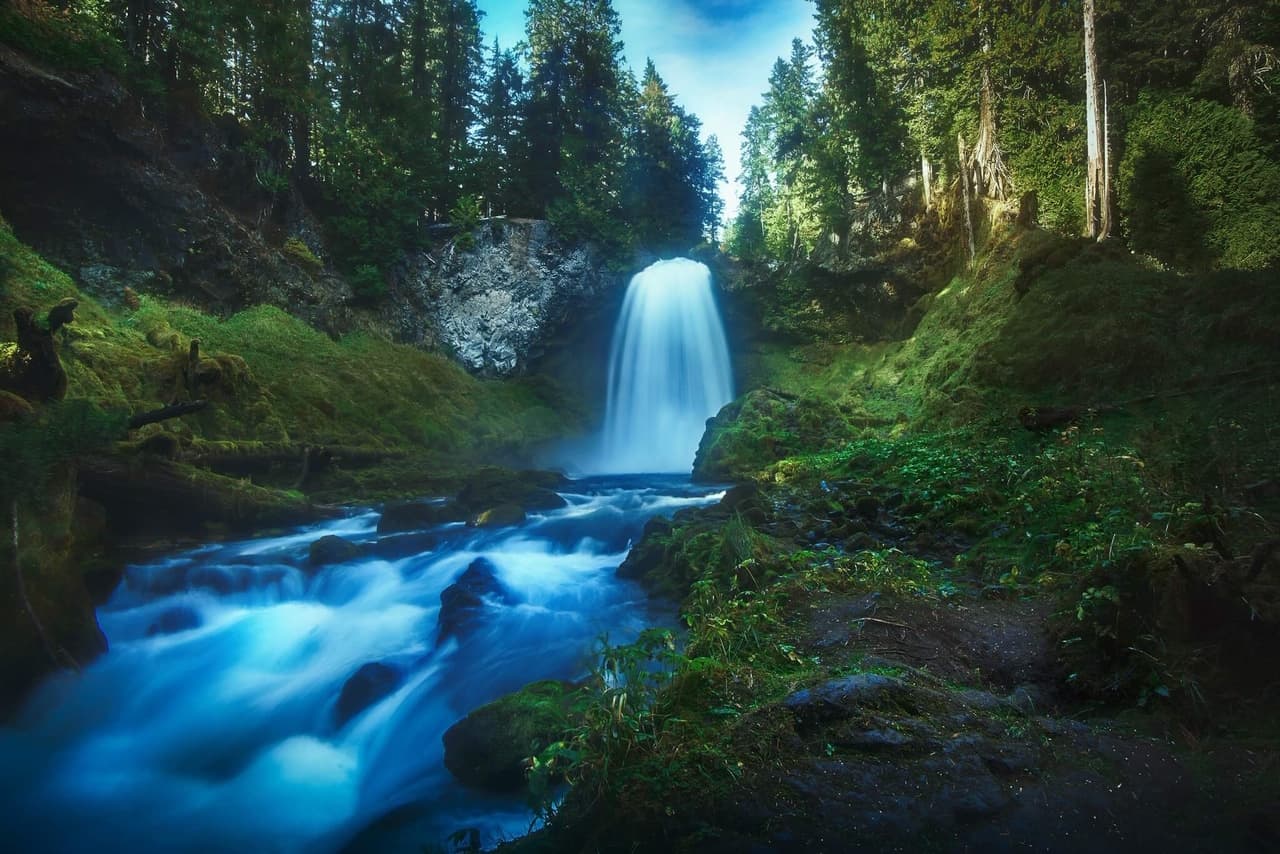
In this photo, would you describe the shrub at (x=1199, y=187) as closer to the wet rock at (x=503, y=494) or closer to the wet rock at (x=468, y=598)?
the wet rock at (x=503, y=494)

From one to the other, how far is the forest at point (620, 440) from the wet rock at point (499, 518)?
0.08 meters

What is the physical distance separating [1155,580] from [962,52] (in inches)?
781

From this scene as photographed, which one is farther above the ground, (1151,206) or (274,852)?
(1151,206)

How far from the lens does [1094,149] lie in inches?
549

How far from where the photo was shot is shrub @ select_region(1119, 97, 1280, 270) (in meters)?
11.4

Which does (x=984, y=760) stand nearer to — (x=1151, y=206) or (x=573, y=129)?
(x=1151, y=206)

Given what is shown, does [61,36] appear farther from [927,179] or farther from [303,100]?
[927,179]

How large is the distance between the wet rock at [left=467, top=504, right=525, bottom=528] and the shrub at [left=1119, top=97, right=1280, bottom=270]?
14.0 meters

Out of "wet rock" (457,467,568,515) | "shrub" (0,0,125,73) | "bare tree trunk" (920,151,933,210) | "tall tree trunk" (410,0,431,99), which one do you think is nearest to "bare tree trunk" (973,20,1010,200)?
"bare tree trunk" (920,151,933,210)

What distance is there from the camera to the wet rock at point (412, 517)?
443 inches

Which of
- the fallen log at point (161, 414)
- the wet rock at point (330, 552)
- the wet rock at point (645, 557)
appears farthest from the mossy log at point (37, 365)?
the wet rock at point (645, 557)

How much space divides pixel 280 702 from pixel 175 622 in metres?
2.34

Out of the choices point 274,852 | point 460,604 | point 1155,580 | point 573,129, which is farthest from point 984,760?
point 573,129

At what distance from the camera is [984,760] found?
8.70ft
